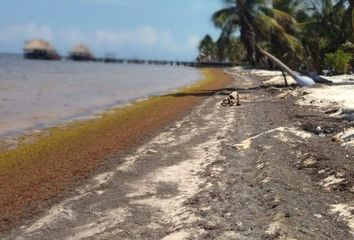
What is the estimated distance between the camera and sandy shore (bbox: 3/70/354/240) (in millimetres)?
6137

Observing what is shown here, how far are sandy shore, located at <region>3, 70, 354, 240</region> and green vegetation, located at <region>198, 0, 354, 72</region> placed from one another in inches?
624

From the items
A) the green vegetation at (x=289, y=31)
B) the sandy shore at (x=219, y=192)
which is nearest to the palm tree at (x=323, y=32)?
the green vegetation at (x=289, y=31)

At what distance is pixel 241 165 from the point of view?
937 centimetres

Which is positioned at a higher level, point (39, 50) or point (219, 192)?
point (219, 192)

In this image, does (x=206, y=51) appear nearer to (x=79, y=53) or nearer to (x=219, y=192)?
(x=79, y=53)

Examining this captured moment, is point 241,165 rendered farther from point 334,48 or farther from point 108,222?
point 334,48

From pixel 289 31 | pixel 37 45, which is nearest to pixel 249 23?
pixel 289 31

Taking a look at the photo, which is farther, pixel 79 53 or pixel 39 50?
pixel 79 53

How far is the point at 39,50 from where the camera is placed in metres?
136

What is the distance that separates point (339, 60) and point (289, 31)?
19.3 ft

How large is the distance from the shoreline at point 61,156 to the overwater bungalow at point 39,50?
122747mm

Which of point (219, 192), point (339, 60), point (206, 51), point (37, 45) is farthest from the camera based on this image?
point (37, 45)

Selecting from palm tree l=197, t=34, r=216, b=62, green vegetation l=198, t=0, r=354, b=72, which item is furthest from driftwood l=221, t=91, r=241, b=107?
palm tree l=197, t=34, r=216, b=62

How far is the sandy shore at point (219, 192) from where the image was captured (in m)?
6.14
